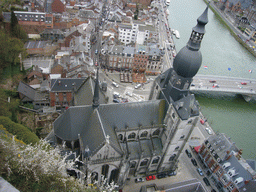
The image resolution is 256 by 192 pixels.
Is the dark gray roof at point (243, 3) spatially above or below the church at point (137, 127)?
above

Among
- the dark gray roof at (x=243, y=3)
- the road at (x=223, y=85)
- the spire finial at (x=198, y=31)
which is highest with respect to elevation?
the spire finial at (x=198, y=31)

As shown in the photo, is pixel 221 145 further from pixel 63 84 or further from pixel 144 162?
pixel 63 84

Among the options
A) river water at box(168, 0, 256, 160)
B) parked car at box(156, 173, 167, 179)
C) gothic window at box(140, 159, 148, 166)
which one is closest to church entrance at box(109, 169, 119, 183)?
gothic window at box(140, 159, 148, 166)

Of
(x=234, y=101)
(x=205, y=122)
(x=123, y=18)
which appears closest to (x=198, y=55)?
(x=205, y=122)

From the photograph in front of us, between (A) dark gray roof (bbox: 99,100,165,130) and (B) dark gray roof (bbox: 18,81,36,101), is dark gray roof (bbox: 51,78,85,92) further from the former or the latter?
(A) dark gray roof (bbox: 99,100,165,130)

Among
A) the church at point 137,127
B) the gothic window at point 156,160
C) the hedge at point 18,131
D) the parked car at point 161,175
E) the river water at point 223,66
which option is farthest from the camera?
the river water at point 223,66

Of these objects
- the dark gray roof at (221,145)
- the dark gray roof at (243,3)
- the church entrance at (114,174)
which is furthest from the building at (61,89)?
the dark gray roof at (243,3)

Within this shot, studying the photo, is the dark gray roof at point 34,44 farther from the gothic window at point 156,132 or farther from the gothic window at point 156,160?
the gothic window at point 156,160

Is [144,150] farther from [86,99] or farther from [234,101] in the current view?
[234,101]
